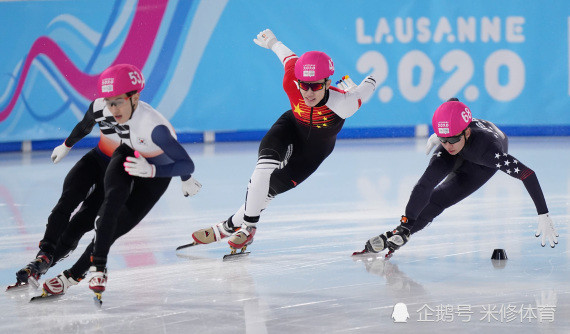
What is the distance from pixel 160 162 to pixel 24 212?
3.10m

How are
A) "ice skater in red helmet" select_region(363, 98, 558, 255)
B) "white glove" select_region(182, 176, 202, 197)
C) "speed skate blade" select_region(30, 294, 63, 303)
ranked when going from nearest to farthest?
"speed skate blade" select_region(30, 294, 63, 303) < "white glove" select_region(182, 176, 202, 197) < "ice skater in red helmet" select_region(363, 98, 558, 255)

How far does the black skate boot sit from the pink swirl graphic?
24.8ft

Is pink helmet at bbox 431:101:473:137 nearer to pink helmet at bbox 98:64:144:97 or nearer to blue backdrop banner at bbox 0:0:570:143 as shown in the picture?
pink helmet at bbox 98:64:144:97

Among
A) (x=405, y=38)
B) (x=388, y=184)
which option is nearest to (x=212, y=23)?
(x=405, y=38)

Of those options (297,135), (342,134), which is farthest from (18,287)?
(342,134)

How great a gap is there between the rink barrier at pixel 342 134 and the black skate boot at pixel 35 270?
8050 mm

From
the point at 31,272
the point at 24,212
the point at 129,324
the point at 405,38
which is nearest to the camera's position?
the point at 129,324

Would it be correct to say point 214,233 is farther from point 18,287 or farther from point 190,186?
point 18,287

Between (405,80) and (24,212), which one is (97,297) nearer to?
(24,212)

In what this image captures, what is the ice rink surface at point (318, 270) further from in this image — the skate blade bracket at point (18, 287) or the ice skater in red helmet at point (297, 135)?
the ice skater in red helmet at point (297, 135)

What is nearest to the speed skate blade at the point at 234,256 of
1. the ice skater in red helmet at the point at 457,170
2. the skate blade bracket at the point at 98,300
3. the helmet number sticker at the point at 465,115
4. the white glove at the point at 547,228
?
the ice skater in red helmet at the point at 457,170

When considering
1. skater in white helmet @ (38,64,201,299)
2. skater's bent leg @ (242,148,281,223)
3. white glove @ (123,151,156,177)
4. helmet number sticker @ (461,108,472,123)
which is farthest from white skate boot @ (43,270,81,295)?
helmet number sticker @ (461,108,472,123)

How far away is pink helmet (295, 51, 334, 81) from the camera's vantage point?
15.7 feet

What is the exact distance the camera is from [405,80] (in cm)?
1189
